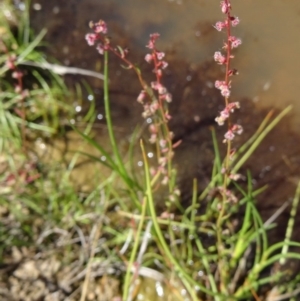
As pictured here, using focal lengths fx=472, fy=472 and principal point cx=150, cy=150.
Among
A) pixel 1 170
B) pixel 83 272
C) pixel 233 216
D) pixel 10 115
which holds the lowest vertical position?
pixel 83 272

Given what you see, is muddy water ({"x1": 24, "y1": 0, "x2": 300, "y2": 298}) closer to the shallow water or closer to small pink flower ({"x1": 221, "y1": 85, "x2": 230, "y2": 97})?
the shallow water

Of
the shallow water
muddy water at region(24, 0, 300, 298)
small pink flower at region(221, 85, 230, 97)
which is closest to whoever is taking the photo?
small pink flower at region(221, 85, 230, 97)

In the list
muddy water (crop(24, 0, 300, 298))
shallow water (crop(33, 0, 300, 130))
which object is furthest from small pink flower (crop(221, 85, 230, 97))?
shallow water (crop(33, 0, 300, 130))

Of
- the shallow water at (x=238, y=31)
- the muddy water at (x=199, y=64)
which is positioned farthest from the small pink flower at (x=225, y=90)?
the shallow water at (x=238, y=31)

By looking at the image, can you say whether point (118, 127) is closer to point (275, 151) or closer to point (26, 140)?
point (26, 140)

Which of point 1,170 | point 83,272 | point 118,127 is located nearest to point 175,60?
point 118,127

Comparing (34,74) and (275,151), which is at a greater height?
(34,74)

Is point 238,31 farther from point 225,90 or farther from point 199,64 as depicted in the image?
point 225,90

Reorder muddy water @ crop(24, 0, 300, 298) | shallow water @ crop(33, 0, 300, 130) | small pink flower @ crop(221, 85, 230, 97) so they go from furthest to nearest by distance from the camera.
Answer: shallow water @ crop(33, 0, 300, 130) < muddy water @ crop(24, 0, 300, 298) < small pink flower @ crop(221, 85, 230, 97)

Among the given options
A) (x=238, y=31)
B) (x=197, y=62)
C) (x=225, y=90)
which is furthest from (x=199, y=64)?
(x=225, y=90)

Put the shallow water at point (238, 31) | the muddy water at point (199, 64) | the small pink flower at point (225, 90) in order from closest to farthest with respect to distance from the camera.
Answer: the small pink flower at point (225, 90), the muddy water at point (199, 64), the shallow water at point (238, 31)

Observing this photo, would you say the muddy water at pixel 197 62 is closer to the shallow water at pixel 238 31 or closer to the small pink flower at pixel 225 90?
the shallow water at pixel 238 31
